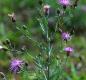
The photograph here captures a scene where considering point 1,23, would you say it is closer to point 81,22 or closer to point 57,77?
point 81,22

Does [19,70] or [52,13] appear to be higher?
[19,70]

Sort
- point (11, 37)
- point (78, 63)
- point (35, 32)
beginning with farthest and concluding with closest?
1. point (35, 32)
2. point (11, 37)
3. point (78, 63)

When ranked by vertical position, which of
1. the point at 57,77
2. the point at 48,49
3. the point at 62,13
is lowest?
the point at 57,77

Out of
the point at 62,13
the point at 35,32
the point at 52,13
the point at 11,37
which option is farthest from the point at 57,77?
the point at 52,13

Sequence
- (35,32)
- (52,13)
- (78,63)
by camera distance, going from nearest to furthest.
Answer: (78,63)
(35,32)
(52,13)

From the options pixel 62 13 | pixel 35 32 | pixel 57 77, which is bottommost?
pixel 35 32

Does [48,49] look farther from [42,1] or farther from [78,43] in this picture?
[78,43]

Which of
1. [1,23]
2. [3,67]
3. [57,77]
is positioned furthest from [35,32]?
[57,77]

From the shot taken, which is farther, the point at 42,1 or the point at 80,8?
the point at 80,8

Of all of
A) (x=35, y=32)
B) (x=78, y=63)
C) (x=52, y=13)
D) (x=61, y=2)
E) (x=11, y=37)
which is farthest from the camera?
(x=52, y=13)
